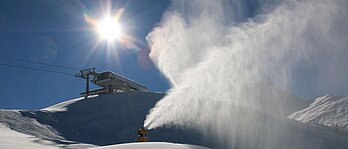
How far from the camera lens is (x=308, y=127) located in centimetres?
4181

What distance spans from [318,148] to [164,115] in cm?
1410

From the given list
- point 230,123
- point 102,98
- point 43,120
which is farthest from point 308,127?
point 43,120

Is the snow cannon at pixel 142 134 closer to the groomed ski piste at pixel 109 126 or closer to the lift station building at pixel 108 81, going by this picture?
the groomed ski piste at pixel 109 126

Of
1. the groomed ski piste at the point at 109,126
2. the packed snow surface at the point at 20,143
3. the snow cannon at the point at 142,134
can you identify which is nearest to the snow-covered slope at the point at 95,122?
the groomed ski piste at the point at 109,126

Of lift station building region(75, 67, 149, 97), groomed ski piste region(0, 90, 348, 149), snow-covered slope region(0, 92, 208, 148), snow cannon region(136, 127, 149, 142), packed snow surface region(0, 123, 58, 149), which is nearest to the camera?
packed snow surface region(0, 123, 58, 149)

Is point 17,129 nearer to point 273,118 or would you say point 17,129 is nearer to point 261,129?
point 261,129

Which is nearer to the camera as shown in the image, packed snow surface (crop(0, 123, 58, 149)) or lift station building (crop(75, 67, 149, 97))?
packed snow surface (crop(0, 123, 58, 149))

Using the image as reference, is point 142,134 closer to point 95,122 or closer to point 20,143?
point 20,143

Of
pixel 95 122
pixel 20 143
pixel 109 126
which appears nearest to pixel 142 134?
pixel 20 143

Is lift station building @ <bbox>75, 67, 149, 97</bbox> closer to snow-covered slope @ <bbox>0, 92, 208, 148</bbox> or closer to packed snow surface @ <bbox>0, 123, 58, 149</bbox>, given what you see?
snow-covered slope @ <bbox>0, 92, 208, 148</bbox>

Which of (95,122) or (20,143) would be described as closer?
(20,143)

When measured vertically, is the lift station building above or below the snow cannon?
above

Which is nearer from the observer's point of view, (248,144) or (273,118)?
(248,144)

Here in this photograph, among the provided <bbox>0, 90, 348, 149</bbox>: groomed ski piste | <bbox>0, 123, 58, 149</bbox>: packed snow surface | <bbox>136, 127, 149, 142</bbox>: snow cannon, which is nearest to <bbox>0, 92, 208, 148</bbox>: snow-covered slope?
<bbox>0, 90, 348, 149</bbox>: groomed ski piste
